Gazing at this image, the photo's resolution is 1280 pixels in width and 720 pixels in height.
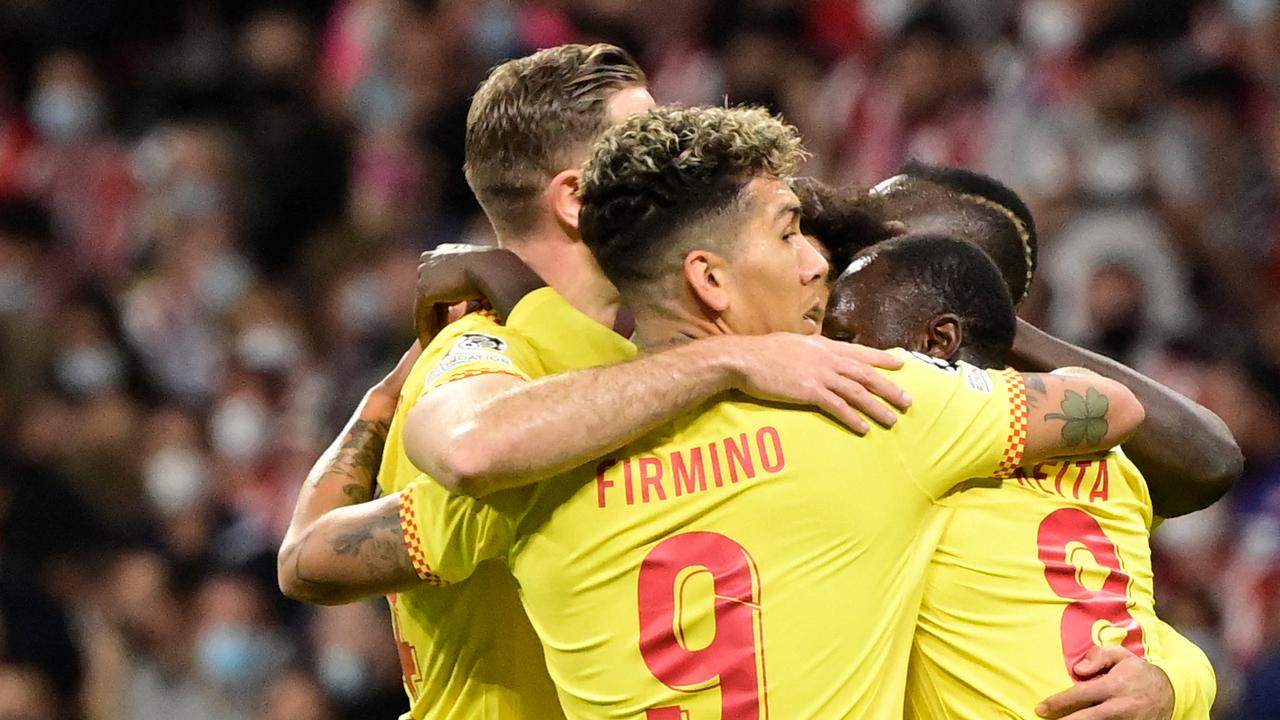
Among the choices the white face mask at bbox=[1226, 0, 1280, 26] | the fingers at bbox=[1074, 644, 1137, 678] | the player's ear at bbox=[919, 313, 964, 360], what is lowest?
the fingers at bbox=[1074, 644, 1137, 678]

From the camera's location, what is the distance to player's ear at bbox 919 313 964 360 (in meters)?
2.90

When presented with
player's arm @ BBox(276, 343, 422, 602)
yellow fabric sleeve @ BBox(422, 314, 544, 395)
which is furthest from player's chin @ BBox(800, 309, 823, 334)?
player's arm @ BBox(276, 343, 422, 602)

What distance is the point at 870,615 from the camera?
2.72m

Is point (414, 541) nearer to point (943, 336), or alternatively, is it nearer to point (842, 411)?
point (842, 411)

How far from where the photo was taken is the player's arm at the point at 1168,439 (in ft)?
10.3

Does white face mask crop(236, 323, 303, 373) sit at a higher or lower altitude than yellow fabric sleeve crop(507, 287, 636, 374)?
lower

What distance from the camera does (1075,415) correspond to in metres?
2.79

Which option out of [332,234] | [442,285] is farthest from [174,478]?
[442,285]

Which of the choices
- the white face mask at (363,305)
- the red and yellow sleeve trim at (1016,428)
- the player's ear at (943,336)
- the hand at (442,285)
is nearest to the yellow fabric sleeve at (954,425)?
the red and yellow sleeve trim at (1016,428)

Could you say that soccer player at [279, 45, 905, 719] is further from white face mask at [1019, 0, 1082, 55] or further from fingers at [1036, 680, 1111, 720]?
white face mask at [1019, 0, 1082, 55]

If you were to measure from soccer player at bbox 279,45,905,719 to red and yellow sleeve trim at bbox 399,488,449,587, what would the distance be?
4 centimetres

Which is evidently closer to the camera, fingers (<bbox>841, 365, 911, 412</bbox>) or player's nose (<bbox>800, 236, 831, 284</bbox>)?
fingers (<bbox>841, 365, 911, 412</bbox>)

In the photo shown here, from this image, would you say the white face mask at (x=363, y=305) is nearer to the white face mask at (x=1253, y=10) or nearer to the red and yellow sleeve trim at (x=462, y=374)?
the white face mask at (x=1253, y=10)

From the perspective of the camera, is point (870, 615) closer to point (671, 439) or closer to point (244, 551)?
point (671, 439)
